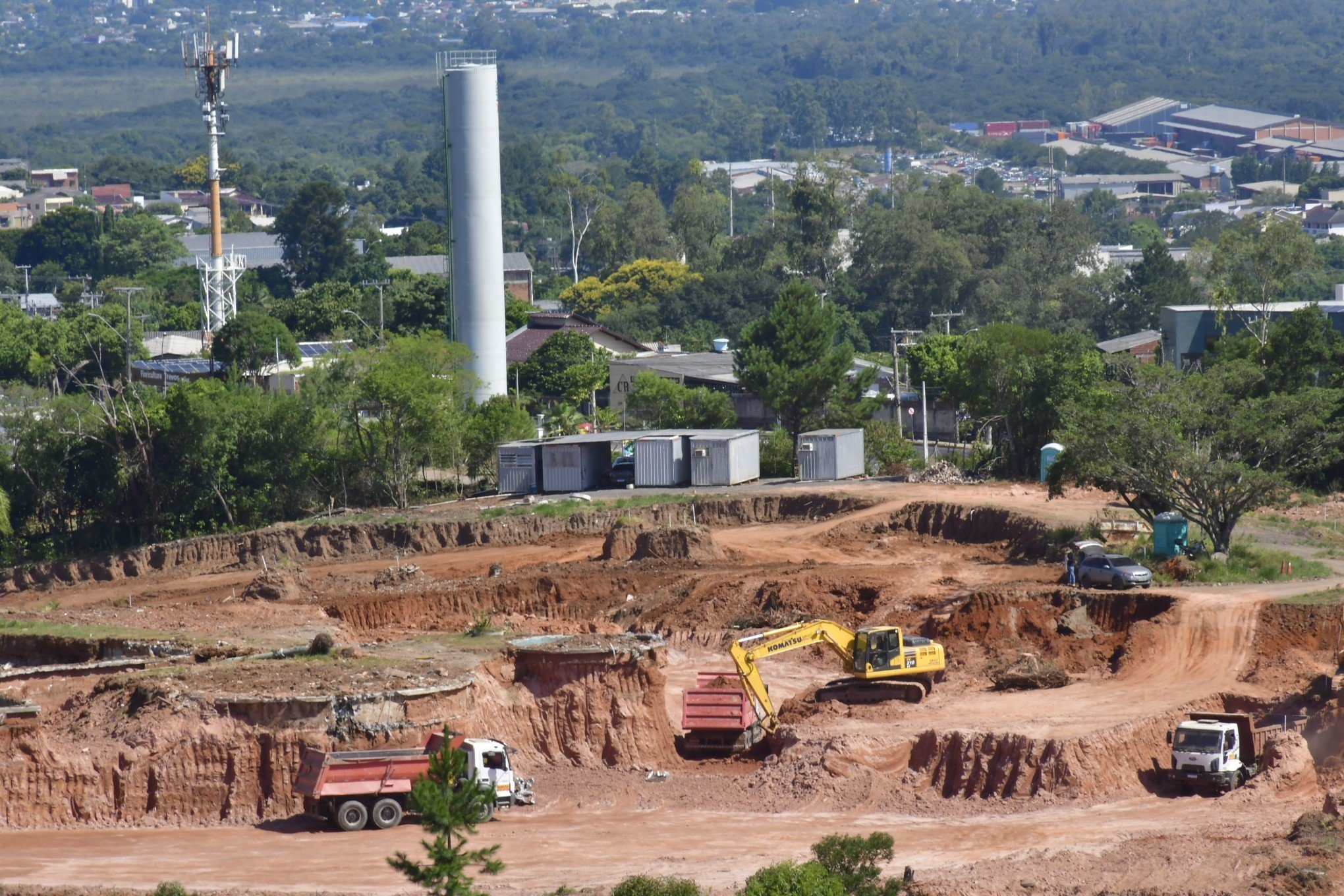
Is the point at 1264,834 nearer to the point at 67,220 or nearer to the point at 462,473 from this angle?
the point at 462,473

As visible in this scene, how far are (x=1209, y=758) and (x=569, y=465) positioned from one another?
39.2 metres

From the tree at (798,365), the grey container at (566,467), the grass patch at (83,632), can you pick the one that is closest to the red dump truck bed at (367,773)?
the grass patch at (83,632)

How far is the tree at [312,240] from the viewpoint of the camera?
178 m

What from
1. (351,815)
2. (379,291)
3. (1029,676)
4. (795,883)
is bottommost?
(1029,676)

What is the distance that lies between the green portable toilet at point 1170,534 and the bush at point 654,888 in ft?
90.7

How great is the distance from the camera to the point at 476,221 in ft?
290

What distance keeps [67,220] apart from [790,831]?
171766 millimetres

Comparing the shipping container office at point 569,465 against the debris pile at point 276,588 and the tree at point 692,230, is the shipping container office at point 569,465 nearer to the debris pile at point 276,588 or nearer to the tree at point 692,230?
the debris pile at point 276,588

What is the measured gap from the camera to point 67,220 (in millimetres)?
193000

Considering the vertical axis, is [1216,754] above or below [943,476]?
above

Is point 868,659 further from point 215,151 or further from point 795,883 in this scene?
point 215,151

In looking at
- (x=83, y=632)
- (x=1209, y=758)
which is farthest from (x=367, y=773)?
(x=1209, y=758)

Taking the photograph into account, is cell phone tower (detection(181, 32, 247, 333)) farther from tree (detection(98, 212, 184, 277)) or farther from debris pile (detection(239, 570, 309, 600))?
tree (detection(98, 212, 184, 277))

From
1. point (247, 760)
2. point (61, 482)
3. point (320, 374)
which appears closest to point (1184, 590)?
point (247, 760)
